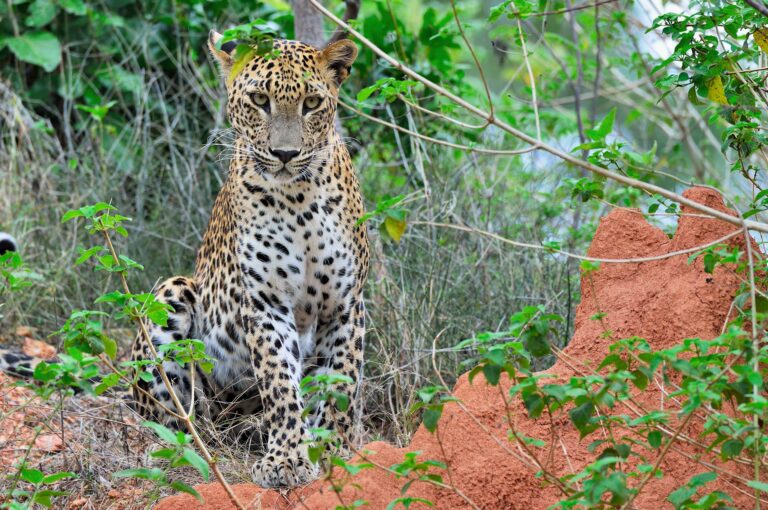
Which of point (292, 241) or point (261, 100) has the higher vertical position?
point (261, 100)

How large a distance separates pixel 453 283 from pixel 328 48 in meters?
1.86

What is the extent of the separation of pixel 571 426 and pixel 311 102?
7.94 ft

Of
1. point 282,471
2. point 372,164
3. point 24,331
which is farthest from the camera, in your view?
point 372,164

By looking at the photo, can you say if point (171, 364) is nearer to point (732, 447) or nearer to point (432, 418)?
point (432, 418)

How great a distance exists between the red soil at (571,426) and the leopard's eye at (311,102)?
1.80 metres

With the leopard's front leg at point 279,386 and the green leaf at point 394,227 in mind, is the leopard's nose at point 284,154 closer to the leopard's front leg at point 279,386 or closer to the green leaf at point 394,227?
the leopard's front leg at point 279,386

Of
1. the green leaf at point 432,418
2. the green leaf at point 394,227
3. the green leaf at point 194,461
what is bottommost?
the green leaf at point 194,461

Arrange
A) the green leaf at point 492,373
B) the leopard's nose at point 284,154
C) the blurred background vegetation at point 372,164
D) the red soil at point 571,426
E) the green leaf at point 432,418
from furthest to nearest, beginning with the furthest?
1. the blurred background vegetation at point 372,164
2. the leopard's nose at point 284,154
3. the red soil at point 571,426
4. the green leaf at point 432,418
5. the green leaf at point 492,373

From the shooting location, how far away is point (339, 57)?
6371 mm

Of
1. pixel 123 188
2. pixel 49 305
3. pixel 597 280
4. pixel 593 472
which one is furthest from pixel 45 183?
pixel 593 472

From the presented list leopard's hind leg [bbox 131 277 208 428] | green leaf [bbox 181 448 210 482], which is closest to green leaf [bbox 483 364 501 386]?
green leaf [bbox 181 448 210 482]

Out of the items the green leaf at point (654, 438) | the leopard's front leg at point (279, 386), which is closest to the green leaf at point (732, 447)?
the green leaf at point (654, 438)

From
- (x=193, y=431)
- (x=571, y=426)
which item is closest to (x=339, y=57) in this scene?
(x=571, y=426)

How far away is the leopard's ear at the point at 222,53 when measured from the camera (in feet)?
21.4
